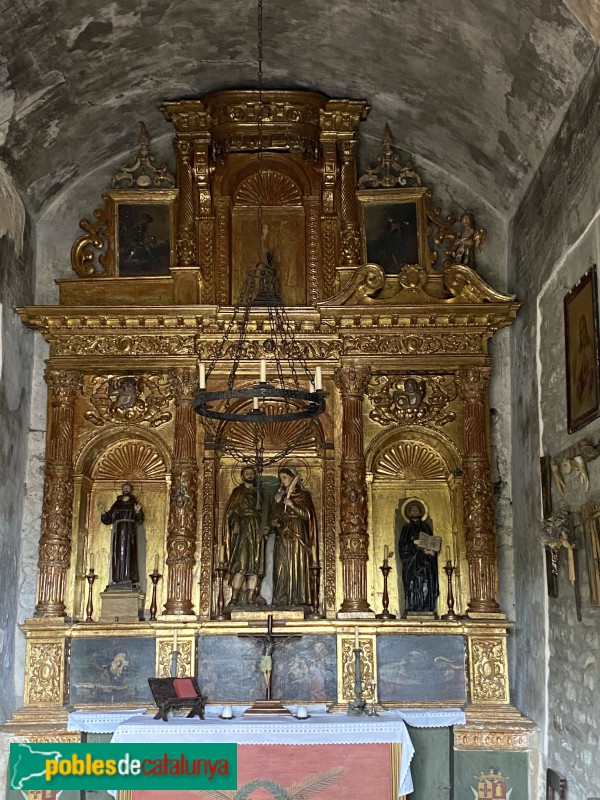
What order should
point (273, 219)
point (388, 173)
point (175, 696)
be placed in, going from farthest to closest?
1. point (273, 219)
2. point (388, 173)
3. point (175, 696)

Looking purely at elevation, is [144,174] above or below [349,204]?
above

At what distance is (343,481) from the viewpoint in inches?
362

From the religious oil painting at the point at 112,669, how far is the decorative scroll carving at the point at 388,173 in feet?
16.5

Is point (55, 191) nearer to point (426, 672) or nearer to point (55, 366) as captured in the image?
point (55, 366)

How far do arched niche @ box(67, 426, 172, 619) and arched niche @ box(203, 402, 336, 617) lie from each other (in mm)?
532

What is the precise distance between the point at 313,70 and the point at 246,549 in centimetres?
466

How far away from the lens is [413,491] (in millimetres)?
9680

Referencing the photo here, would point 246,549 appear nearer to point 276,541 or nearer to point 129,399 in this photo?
point 276,541

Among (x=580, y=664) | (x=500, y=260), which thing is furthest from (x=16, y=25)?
(x=580, y=664)

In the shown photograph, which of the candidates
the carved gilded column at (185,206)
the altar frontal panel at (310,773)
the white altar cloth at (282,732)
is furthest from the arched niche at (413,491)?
the carved gilded column at (185,206)

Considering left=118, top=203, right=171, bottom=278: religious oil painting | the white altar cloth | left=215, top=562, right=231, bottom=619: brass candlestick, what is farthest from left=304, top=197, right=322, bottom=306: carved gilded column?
the white altar cloth

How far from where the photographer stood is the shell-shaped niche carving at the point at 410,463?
31.7ft

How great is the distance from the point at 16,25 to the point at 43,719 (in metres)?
5.80

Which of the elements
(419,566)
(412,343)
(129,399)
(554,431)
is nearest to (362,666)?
(419,566)
